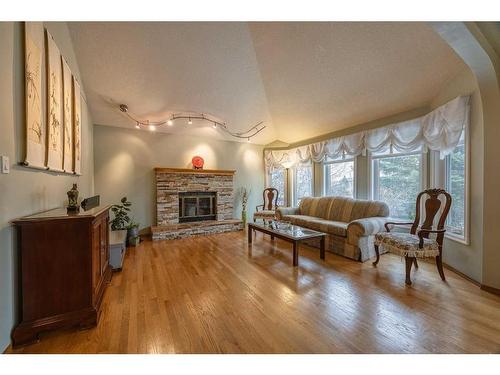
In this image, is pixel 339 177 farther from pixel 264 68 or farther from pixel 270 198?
pixel 264 68

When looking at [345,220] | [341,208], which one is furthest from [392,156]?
[345,220]

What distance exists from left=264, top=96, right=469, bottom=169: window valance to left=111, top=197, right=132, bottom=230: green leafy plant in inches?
161

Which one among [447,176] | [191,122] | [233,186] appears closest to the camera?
[447,176]

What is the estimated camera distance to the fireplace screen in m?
4.89

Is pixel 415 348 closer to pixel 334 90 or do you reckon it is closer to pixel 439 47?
pixel 439 47

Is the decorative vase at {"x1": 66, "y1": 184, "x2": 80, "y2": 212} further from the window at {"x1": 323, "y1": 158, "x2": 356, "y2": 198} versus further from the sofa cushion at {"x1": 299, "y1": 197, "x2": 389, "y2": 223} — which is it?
the window at {"x1": 323, "y1": 158, "x2": 356, "y2": 198}

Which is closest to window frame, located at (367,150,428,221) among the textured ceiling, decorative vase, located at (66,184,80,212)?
the textured ceiling

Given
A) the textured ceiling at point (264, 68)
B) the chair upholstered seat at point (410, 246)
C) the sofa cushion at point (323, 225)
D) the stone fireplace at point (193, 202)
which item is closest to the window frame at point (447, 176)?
the chair upholstered seat at point (410, 246)

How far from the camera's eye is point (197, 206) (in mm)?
5086

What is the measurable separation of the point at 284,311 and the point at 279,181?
4527 millimetres

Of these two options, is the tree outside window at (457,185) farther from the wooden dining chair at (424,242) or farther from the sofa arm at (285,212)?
the sofa arm at (285,212)

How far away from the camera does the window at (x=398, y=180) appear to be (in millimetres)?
3377

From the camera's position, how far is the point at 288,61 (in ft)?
10.8

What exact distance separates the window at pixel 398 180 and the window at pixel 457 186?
354 millimetres
